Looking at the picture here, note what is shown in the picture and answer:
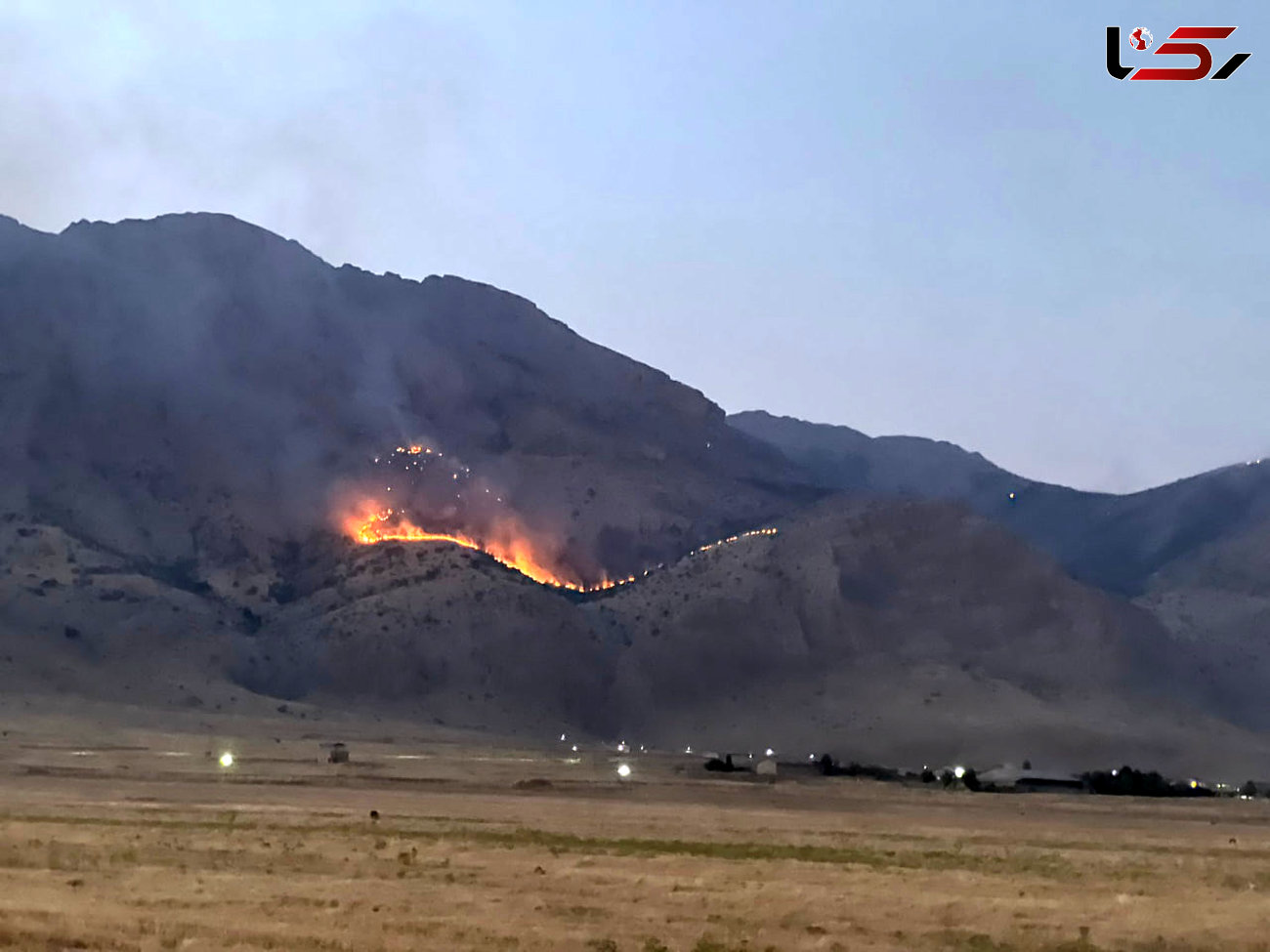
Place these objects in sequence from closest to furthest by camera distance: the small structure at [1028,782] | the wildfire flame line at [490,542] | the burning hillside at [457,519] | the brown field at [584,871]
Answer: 1. the brown field at [584,871]
2. the small structure at [1028,782]
3. the wildfire flame line at [490,542]
4. the burning hillside at [457,519]

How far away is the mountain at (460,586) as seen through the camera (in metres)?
132

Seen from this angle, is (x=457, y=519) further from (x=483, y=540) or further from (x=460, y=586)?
(x=460, y=586)

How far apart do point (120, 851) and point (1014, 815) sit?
42402mm

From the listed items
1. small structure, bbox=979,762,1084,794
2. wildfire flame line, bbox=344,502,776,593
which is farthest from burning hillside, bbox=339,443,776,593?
small structure, bbox=979,762,1084,794

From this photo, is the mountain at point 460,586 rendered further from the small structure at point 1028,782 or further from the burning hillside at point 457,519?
the small structure at point 1028,782

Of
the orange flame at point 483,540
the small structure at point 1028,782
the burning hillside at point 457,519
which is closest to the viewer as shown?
the small structure at point 1028,782

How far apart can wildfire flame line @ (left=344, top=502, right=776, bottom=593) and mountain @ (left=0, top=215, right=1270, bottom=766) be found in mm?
457

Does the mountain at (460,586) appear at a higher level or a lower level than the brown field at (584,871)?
higher

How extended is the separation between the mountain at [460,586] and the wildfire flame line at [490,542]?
18.0 inches

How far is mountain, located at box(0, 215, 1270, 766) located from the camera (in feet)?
432

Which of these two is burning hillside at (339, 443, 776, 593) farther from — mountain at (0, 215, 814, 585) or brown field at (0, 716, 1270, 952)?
brown field at (0, 716, 1270, 952)

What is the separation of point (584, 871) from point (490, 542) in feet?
479

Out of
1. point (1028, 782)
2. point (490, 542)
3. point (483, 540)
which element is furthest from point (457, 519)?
point (1028, 782)

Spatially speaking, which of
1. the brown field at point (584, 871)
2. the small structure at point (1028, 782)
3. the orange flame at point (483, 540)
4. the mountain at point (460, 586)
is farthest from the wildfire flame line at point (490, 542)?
the brown field at point (584, 871)
